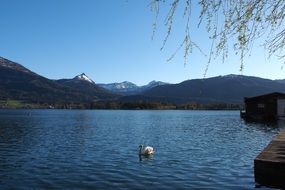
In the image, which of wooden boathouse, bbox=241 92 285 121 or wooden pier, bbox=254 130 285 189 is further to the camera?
wooden boathouse, bbox=241 92 285 121

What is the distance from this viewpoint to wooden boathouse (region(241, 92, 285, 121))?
338ft

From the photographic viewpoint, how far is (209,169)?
28938 mm

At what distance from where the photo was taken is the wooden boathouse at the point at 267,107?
10316cm

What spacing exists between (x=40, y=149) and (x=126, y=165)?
14149 mm

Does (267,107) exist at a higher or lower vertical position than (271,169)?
higher

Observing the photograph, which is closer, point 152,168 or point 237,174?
point 237,174

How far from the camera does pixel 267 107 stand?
106 meters

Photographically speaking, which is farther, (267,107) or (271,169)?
(267,107)

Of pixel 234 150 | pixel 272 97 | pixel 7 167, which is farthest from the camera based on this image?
pixel 272 97

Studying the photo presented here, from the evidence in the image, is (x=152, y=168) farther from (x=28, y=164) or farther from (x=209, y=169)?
(x=28, y=164)

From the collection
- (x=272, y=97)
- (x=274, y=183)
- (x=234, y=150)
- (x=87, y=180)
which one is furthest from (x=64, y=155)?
(x=272, y=97)

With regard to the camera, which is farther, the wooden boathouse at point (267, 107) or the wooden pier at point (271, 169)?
the wooden boathouse at point (267, 107)

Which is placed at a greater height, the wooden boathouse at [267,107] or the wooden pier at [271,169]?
→ the wooden boathouse at [267,107]

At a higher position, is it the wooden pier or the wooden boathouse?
the wooden boathouse
